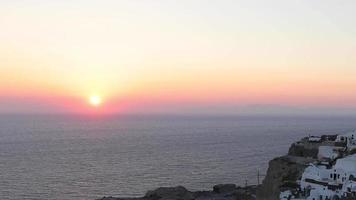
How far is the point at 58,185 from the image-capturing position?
74875 millimetres

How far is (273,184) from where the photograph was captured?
46875mm

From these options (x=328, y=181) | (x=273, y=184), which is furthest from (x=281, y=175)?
(x=328, y=181)

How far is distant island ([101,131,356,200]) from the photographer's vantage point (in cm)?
3791

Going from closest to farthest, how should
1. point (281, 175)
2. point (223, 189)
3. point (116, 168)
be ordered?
point (281, 175) < point (223, 189) < point (116, 168)

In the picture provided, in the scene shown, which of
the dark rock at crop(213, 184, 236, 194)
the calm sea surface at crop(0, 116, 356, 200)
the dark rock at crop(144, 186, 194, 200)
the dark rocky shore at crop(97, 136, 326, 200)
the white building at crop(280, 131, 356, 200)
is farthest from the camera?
the calm sea surface at crop(0, 116, 356, 200)

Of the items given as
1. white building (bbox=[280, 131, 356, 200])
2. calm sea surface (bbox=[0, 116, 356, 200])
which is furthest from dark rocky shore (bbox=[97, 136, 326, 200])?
calm sea surface (bbox=[0, 116, 356, 200])

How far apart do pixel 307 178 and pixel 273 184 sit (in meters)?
6.52

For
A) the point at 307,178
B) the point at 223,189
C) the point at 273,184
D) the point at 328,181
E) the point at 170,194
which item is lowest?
the point at 223,189

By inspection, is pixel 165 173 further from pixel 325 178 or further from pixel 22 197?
pixel 325 178

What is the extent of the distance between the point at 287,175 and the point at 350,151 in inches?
300

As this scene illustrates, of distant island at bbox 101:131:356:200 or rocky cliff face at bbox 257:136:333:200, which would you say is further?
rocky cliff face at bbox 257:136:333:200

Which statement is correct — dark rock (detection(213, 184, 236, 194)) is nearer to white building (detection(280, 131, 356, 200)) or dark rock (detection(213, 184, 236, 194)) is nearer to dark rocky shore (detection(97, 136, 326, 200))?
dark rocky shore (detection(97, 136, 326, 200))

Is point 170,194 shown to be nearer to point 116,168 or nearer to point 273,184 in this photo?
point 273,184

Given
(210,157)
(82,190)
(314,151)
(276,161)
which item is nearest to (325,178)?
(276,161)
